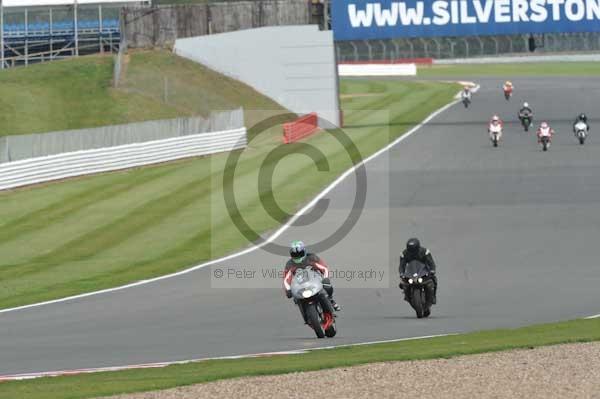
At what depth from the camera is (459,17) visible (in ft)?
193

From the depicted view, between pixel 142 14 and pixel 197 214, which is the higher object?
pixel 142 14

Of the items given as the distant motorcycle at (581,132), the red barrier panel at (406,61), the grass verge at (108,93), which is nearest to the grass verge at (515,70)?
the red barrier panel at (406,61)

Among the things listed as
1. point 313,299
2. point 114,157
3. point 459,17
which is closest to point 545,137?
point 459,17

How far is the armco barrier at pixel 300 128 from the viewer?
183 feet

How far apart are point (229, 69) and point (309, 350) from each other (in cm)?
5530

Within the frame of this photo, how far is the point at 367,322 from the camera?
20.0 m

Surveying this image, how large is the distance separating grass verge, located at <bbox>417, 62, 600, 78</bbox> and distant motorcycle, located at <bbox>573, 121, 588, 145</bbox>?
54.6m

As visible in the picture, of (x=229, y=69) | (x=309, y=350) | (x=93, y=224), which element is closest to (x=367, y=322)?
(x=309, y=350)

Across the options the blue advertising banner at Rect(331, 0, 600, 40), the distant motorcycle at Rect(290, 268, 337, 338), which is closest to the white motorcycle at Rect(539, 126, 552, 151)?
the blue advertising banner at Rect(331, 0, 600, 40)

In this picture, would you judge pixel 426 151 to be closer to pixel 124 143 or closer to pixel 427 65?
pixel 124 143

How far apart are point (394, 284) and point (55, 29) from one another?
212ft

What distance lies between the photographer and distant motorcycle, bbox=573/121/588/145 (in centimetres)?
5069

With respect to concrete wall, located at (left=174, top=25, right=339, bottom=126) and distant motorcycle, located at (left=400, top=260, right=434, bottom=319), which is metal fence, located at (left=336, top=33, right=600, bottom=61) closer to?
concrete wall, located at (left=174, top=25, right=339, bottom=126)

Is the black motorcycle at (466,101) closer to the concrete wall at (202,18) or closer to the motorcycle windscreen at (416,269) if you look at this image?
the concrete wall at (202,18)
